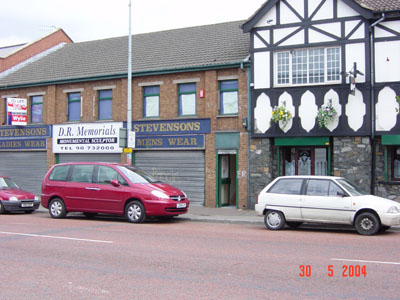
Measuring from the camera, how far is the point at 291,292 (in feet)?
20.7

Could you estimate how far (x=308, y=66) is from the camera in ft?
57.6

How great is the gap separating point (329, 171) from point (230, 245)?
28.2 ft

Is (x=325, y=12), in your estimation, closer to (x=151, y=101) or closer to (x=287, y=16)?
(x=287, y=16)

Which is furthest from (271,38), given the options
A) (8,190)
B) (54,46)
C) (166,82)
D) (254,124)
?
(54,46)

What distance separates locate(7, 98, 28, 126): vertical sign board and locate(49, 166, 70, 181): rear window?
29.2 feet

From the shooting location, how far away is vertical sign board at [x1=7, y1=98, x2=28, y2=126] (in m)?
23.7

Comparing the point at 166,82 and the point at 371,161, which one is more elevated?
the point at 166,82

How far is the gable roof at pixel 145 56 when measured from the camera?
20.5m

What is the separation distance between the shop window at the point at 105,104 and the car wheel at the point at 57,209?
685 centimetres

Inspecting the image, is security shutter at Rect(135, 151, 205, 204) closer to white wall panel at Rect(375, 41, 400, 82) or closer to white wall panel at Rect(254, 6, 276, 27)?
white wall panel at Rect(254, 6, 276, 27)

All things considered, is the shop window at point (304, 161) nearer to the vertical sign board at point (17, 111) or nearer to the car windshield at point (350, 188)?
the car windshield at point (350, 188)

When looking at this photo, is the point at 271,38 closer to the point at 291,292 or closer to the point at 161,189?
the point at 161,189

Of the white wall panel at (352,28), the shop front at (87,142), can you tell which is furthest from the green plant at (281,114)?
the shop front at (87,142)

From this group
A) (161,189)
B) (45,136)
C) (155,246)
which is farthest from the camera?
(45,136)
